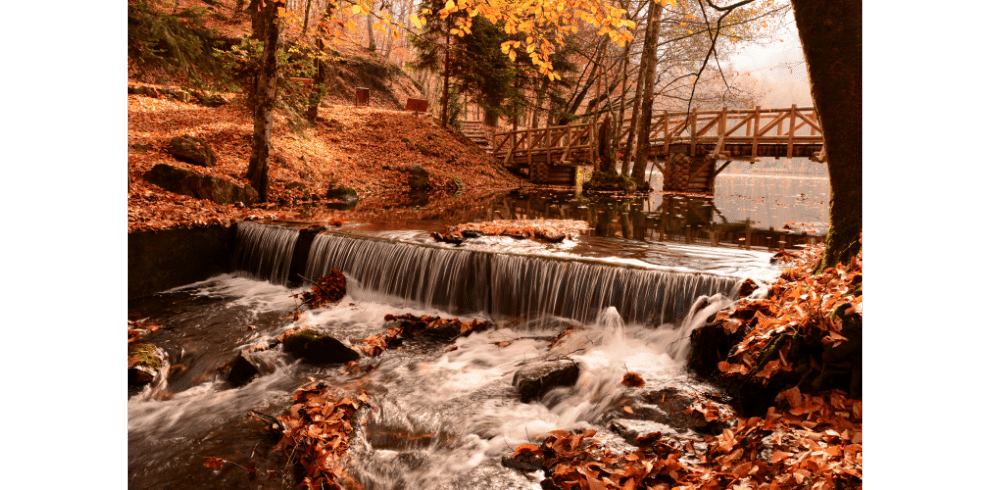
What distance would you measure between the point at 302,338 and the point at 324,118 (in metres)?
16.4

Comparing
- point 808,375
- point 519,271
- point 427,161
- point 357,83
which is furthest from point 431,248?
point 357,83

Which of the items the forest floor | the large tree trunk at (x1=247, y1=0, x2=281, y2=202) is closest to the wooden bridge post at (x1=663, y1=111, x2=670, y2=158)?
the forest floor

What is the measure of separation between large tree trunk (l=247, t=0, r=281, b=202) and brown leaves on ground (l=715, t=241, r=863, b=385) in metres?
9.62

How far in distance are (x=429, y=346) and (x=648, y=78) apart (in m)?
13.9

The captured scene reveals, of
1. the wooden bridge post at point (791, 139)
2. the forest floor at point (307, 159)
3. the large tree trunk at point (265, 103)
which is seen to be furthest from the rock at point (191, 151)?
the wooden bridge post at point (791, 139)

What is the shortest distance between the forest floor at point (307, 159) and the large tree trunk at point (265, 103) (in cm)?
42

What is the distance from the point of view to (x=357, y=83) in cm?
2933

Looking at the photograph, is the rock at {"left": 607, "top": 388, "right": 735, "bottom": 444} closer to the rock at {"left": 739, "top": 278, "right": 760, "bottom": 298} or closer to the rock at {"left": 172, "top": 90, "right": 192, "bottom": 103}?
the rock at {"left": 739, "top": 278, "right": 760, "bottom": 298}

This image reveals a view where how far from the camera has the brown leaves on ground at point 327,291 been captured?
7.42 m

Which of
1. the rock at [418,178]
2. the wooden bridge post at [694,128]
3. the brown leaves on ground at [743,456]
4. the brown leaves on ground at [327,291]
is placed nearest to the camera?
the brown leaves on ground at [743,456]

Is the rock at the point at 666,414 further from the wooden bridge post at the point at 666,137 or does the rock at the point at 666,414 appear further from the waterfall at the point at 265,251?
the wooden bridge post at the point at 666,137

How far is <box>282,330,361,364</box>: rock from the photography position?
5305mm

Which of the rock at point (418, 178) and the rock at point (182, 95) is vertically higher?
the rock at point (182, 95)

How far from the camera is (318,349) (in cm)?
533
